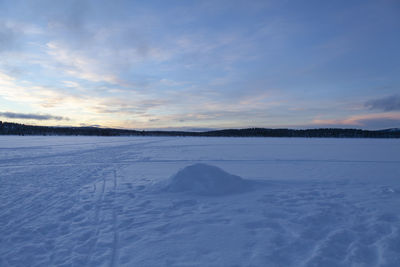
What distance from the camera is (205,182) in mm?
6770

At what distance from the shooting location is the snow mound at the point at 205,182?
21.4 ft

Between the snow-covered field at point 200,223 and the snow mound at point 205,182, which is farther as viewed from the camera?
the snow mound at point 205,182

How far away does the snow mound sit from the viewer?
6.52m

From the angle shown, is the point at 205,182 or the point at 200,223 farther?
the point at 205,182

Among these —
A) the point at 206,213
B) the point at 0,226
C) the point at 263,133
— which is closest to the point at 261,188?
the point at 206,213

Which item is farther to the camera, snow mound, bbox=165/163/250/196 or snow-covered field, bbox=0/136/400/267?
snow mound, bbox=165/163/250/196

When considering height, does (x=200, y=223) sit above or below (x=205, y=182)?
below

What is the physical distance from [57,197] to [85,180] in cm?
238

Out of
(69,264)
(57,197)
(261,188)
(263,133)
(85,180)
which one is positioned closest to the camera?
(69,264)

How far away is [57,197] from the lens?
604 cm

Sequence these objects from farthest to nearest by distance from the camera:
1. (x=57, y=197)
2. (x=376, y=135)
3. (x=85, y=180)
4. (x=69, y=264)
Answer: (x=376, y=135) → (x=85, y=180) → (x=57, y=197) → (x=69, y=264)

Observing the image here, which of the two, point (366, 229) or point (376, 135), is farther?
point (376, 135)

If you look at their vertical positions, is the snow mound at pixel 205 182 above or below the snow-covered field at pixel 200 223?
above

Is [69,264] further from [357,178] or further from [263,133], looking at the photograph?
[263,133]
